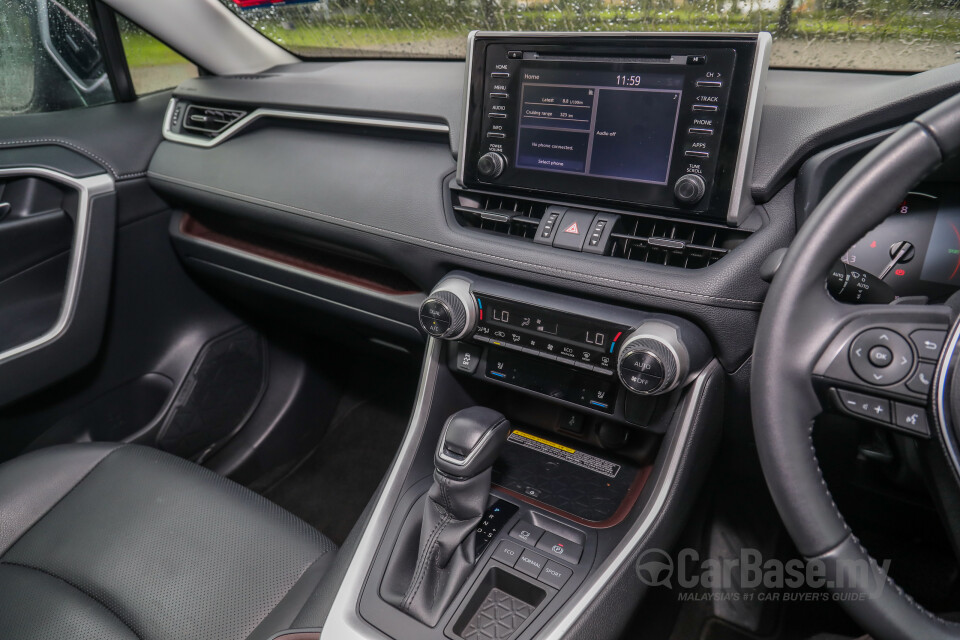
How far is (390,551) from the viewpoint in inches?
43.3

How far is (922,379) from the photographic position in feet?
2.33

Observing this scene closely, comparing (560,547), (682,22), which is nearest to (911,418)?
(560,547)

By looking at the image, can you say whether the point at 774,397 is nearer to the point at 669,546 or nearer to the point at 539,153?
the point at 669,546

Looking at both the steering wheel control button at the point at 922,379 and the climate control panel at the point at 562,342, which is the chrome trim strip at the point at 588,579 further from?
the steering wheel control button at the point at 922,379

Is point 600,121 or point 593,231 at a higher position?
point 600,121

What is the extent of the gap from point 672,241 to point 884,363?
→ 1.31ft

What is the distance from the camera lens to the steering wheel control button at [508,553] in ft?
3.50

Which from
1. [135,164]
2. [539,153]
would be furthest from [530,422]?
[135,164]

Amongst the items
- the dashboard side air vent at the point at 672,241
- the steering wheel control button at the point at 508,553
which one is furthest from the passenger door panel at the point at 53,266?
the dashboard side air vent at the point at 672,241

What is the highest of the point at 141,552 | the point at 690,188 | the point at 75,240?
the point at 690,188

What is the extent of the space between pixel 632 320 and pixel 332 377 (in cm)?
141

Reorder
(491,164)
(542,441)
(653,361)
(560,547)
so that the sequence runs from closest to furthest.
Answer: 1. (653,361)
2. (560,547)
3. (491,164)
4. (542,441)

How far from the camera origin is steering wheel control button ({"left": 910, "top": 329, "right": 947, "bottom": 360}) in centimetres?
71

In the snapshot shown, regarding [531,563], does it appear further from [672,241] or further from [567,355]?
[672,241]
